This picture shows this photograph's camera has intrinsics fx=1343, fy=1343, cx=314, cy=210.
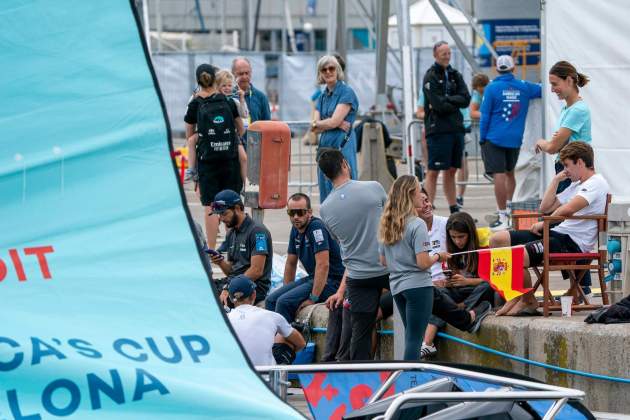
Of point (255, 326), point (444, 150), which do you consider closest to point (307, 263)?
point (255, 326)

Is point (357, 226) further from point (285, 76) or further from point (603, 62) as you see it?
point (285, 76)

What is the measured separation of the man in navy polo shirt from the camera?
965 centimetres

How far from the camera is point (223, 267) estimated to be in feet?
33.6

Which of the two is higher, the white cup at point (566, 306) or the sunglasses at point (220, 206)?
the sunglasses at point (220, 206)

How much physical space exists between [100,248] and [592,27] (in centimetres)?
750

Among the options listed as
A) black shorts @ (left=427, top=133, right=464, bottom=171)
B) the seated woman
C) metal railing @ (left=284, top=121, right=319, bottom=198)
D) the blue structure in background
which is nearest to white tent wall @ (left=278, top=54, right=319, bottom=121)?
metal railing @ (left=284, top=121, right=319, bottom=198)

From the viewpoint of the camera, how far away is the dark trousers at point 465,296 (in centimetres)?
878

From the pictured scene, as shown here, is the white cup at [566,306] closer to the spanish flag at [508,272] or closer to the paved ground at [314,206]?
the spanish flag at [508,272]

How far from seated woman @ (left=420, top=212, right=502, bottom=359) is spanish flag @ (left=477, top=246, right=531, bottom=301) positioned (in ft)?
0.78

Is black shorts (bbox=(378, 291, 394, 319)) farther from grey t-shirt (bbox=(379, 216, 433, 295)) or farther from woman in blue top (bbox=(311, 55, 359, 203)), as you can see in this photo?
woman in blue top (bbox=(311, 55, 359, 203))

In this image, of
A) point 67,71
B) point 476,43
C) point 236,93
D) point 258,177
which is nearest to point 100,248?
point 67,71

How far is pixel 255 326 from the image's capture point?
809 cm

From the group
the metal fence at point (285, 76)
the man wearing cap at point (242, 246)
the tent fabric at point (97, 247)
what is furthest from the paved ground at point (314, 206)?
the metal fence at point (285, 76)

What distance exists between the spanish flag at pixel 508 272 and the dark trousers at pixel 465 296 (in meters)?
0.20
